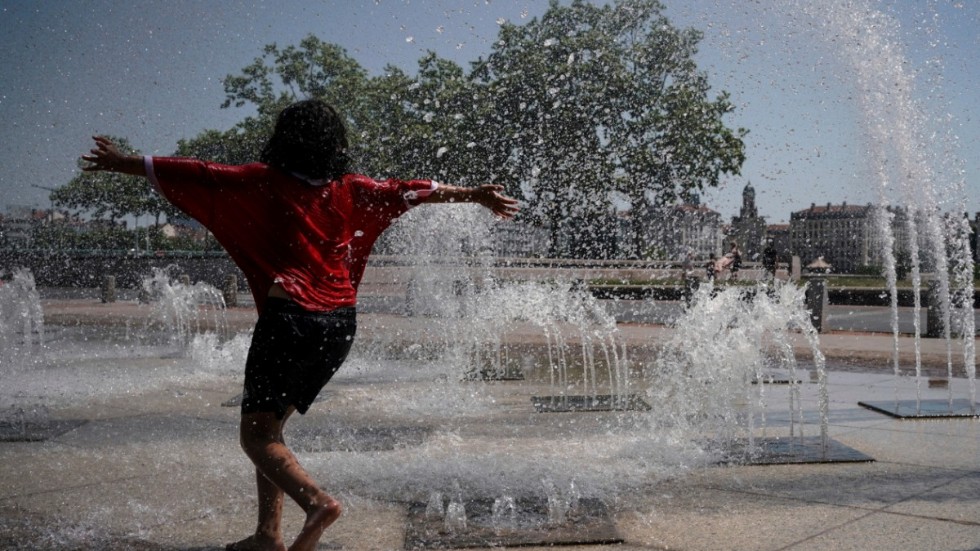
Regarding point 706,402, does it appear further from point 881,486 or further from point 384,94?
point 384,94

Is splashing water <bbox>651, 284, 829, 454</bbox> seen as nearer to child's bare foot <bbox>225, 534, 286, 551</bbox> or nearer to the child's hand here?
child's bare foot <bbox>225, 534, 286, 551</bbox>

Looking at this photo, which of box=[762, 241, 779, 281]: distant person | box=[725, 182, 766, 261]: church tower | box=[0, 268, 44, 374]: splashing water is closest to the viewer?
box=[0, 268, 44, 374]: splashing water

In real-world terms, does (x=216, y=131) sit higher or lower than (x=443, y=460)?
higher

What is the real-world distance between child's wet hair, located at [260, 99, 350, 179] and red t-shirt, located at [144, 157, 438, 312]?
0.05 metres

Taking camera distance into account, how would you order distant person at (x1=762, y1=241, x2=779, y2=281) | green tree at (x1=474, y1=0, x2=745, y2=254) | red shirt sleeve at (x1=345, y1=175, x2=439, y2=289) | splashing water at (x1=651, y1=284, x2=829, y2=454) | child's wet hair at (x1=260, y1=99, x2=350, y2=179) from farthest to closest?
green tree at (x1=474, y1=0, x2=745, y2=254), distant person at (x1=762, y1=241, x2=779, y2=281), splashing water at (x1=651, y1=284, x2=829, y2=454), red shirt sleeve at (x1=345, y1=175, x2=439, y2=289), child's wet hair at (x1=260, y1=99, x2=350, y2=179)

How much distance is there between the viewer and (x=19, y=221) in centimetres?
4047

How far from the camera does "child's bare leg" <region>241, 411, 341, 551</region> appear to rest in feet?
9.67

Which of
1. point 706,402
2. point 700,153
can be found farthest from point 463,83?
point 706,402

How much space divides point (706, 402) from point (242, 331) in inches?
367

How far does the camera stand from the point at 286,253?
3100 millimetres

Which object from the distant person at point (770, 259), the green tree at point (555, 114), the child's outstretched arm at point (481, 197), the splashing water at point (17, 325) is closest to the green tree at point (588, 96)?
the green tree at point (555, 114)

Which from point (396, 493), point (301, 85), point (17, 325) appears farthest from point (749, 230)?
point (396, 493)

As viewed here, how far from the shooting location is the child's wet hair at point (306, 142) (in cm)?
321

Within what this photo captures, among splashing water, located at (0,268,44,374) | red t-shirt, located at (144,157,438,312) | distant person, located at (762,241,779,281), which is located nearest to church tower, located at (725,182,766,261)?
distant person, located at (762,241,779,281)
